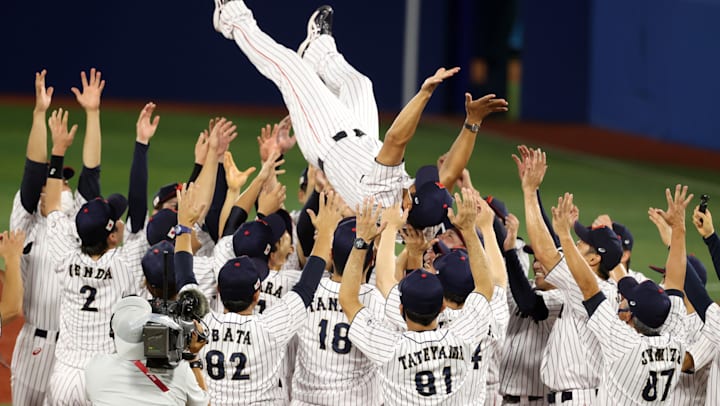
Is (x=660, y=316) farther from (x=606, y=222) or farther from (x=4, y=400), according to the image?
(x=4, y=400)

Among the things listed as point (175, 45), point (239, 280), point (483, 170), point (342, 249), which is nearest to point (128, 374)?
point (239, 280)

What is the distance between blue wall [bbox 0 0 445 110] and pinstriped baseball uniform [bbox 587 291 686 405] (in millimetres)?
19024

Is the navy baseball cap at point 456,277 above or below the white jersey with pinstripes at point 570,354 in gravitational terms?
above

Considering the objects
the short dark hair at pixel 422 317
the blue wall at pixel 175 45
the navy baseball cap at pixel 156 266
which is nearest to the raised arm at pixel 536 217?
the short dark hair at pixel 422 317

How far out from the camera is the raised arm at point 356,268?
17.3ft

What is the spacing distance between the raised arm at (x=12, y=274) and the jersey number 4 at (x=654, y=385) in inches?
134

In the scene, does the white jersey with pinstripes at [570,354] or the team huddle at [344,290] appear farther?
the white jersey with pinstripes at [570,354]

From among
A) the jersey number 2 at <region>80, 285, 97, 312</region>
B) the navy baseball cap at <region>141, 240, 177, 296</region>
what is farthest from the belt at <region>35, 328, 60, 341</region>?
the navy baseball cap at <region>141, 240, 177, 296</region>

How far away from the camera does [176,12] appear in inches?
939

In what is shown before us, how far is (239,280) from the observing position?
527 cm

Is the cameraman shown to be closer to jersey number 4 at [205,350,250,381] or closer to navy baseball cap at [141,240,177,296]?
jersey number 4 at [205,350,250,381]

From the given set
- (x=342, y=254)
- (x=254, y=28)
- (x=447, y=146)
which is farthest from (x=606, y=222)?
(x=447, y=146)

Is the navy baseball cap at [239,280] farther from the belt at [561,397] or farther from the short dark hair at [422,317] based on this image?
the belt at [561,397]

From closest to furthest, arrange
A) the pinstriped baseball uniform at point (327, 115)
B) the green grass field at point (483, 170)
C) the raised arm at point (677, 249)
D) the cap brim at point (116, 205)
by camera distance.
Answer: the raised arm at point (677, 249), the cap brim at point (116, 205), the pinstriped baseball uniform at point (327, 115), the green grass field at point (483, 170)
